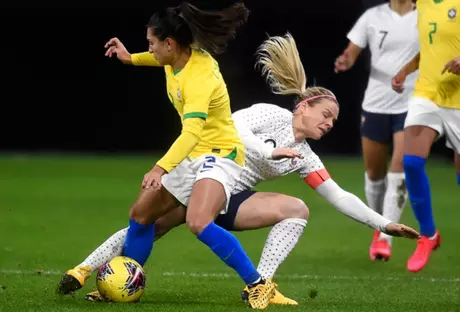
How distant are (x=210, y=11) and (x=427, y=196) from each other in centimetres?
243

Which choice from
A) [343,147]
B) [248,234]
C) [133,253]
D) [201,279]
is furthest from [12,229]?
[343,147]

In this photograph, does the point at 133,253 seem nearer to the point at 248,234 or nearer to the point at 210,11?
the point at 210,11

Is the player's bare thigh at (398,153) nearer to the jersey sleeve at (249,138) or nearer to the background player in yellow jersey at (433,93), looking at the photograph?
the background player in yellow jersey at (433,93)

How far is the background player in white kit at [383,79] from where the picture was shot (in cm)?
880

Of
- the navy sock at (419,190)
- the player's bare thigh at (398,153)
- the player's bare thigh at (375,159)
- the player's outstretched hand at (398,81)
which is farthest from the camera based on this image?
the player's bare thigh at (375,159)

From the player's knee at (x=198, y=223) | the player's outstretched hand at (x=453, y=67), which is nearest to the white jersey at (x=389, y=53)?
the player's outstretched hand at (x=453, y=67)

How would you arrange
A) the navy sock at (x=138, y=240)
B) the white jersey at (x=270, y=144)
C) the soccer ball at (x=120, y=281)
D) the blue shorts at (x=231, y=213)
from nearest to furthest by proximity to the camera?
the soccer ball at (x=120, y=281), the navy sock at (x=138, y=240), the blue shorts at (x=231, y=213), the white jersey at (x=270, y=144)

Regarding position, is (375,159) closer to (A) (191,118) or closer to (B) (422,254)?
(B) (422,254)

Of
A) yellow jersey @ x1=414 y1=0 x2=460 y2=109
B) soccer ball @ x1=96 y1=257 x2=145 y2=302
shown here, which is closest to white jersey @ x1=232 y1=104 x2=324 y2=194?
soccer ball @ x1=96 y1=257 x2=145 y2=302

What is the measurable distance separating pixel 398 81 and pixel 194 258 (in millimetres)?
1889

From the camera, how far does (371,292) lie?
6.73 metres

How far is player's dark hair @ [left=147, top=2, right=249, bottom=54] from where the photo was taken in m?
6.08

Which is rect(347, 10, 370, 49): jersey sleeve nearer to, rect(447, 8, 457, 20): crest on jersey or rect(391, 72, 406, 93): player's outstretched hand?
rect(391, 72, 406, 93): player's outstretched hand

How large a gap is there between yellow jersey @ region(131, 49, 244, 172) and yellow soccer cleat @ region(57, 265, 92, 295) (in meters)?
0.83
